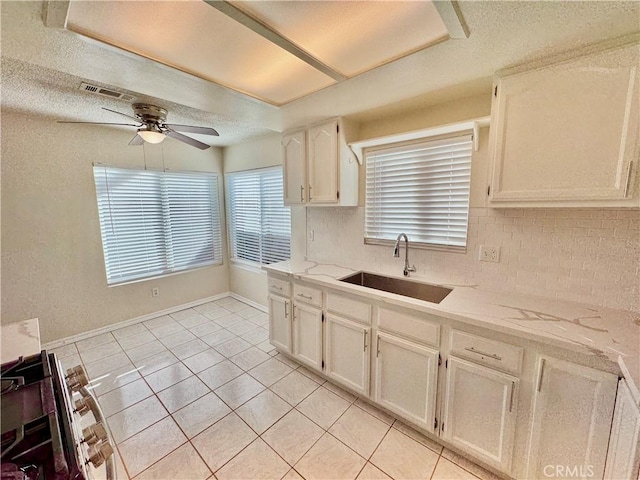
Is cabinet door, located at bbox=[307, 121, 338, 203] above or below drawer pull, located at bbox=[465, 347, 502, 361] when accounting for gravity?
above

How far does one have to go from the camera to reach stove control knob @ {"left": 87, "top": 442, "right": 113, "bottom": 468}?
2.36 ft

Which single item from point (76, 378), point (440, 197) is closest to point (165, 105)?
point (76, 378)

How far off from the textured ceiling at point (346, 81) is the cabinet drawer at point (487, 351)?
1475 mm

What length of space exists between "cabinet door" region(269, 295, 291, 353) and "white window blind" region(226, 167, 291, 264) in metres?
0.95

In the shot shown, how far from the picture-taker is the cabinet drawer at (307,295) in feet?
7.23

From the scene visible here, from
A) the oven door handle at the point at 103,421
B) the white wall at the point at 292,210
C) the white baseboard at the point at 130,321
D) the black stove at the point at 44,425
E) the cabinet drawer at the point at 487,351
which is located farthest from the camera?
the white wall at the point at 292,210

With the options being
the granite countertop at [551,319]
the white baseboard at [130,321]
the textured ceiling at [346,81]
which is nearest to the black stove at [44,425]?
the textured ceiling at [346,81]

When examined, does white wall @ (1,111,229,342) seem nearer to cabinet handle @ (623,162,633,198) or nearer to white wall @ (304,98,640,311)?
white wall @ (304,98,640,311)

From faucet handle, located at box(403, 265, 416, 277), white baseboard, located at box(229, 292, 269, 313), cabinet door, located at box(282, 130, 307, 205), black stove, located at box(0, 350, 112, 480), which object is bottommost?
white baseboard, located at box(229, 292, 269, 313)

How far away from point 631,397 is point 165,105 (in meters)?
3.25

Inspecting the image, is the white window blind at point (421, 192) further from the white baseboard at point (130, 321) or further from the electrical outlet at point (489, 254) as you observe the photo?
the white baseboard at point (130, 321)

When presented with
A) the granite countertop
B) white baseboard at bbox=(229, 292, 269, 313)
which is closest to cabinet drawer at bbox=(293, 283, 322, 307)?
the granite countertop

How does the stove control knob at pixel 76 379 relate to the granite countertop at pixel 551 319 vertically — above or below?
below

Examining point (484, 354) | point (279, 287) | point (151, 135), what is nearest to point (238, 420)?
point (279, 287)
